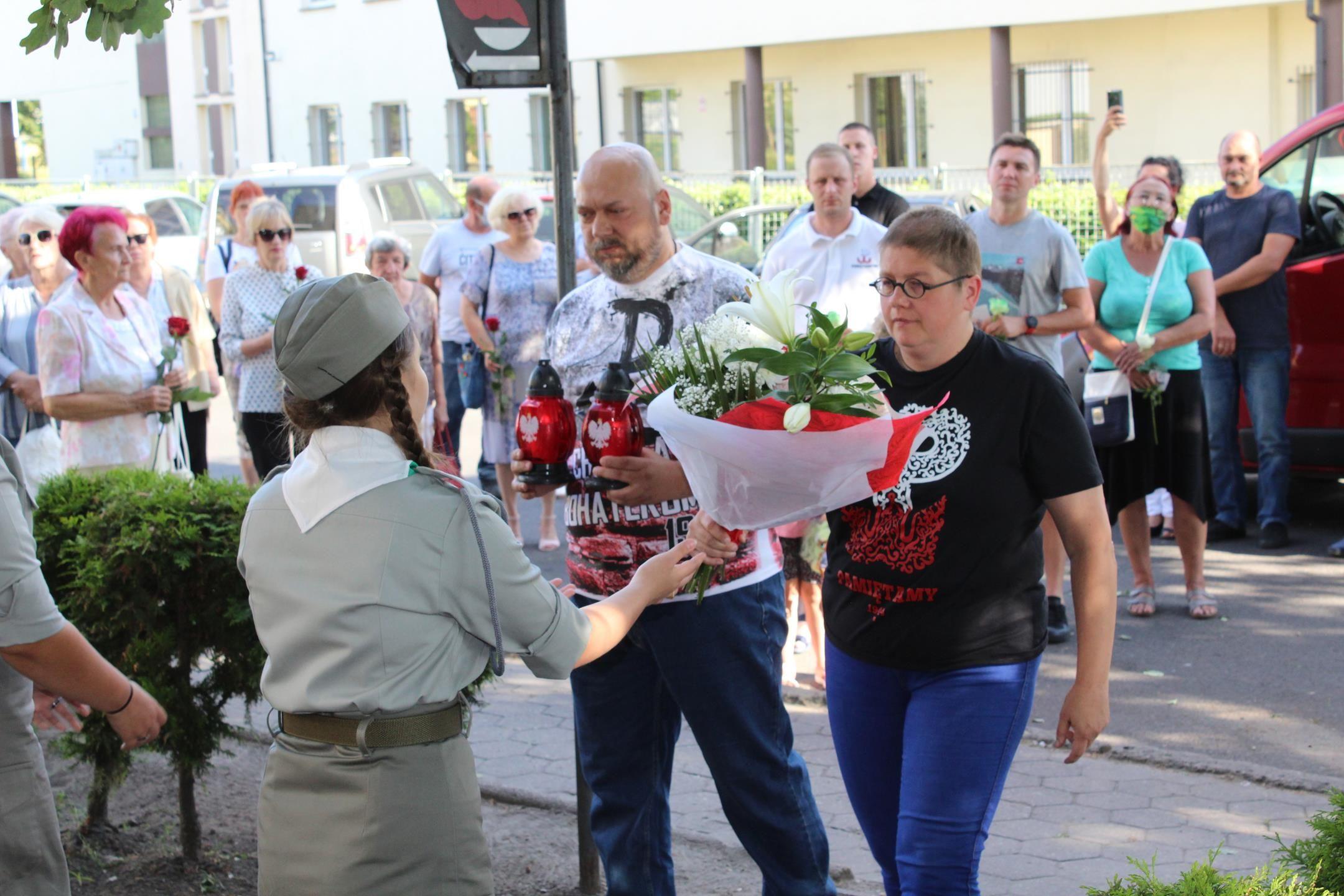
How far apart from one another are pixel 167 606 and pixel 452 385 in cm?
598

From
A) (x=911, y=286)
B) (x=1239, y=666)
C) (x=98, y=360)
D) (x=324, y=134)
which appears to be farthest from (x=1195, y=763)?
(x=324, y=134)

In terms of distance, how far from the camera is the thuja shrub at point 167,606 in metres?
4.32

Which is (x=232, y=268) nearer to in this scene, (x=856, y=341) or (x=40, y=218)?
(x=40, y=218)

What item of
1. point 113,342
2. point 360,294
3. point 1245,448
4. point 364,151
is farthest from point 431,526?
point 364,151

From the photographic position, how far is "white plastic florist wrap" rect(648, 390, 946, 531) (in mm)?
2965

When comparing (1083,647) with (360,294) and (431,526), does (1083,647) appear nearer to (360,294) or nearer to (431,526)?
(431,526)

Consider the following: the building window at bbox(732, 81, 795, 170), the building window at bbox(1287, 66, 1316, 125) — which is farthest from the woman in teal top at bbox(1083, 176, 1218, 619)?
the building window at bbox(732, 81, 795, 170)

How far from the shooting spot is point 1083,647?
3.23 metres

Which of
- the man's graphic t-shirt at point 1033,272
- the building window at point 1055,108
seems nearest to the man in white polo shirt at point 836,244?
the man's graphic t-shirt at point 1033,272

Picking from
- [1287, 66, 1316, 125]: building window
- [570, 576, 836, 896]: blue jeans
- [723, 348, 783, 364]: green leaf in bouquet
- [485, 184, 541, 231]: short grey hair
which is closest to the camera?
[723, 348, 783, 364]: green leaf in bouquet

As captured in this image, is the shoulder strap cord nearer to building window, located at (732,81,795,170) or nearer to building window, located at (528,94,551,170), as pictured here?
building window, located at (732,81,795,170)

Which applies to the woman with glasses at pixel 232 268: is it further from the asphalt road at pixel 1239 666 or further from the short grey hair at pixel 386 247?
the asphalt road at pixel 1239 666

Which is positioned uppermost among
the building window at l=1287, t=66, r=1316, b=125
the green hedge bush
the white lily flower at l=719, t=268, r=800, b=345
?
the building window at l=1287, t=66, r=1316, b=125

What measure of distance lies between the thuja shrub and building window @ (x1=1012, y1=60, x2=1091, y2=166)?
24.4m
